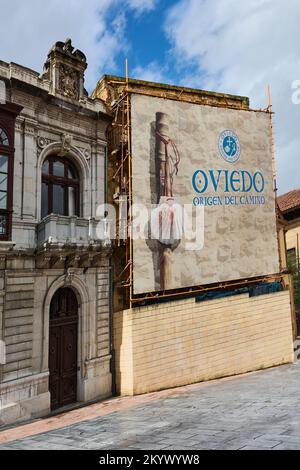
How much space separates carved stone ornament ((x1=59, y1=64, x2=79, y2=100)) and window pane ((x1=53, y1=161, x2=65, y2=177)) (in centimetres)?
277

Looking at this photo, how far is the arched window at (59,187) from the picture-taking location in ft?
51.8

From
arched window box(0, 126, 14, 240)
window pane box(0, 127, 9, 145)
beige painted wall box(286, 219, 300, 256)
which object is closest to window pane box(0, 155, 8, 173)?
arched window box(0, 126, 14, 240)

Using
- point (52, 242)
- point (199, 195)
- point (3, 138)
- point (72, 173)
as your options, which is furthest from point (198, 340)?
point (3, 138)

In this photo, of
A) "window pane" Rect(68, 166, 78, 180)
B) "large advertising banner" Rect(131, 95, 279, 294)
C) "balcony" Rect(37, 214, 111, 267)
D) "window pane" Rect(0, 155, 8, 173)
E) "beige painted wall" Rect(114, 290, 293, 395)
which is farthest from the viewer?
"large advertising banner" Rect(131, 95, 279, 294)

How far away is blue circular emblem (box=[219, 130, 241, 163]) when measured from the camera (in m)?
20.3

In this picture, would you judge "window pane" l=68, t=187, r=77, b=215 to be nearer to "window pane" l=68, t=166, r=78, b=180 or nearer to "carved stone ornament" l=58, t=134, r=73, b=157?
"window pane" l=68, t=166, r=78, b=180

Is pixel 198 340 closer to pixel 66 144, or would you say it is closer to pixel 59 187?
pixel 59 187

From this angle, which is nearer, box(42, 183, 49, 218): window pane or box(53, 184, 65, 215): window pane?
box(42, 183, 49, 218): window pane

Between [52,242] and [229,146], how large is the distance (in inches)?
443

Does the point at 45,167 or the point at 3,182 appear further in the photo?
the point at 45,167

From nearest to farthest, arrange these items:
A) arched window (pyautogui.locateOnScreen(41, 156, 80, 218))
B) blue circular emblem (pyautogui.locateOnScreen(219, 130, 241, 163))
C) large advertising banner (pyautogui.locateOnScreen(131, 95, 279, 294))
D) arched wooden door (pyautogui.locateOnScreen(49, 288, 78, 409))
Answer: arched wooden door (pyautogui.locateOnScreen(49, 288, 78, 409)) → arched window (pyautogui.locateOnScreen(41, 156, 80, 218)) → large advertising banner (pyautogui.locateOnScreen(131, 95, 279, 294)) → blue circular emblem (pyautogui.locateOnScreen(219, 130, 241, 163))

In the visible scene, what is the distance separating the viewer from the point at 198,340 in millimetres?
17703

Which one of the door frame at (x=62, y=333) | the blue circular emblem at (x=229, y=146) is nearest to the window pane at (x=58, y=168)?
the door frame at (x=62, y=333)

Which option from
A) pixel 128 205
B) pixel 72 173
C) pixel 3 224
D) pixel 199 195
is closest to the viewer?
pixel 3 224
